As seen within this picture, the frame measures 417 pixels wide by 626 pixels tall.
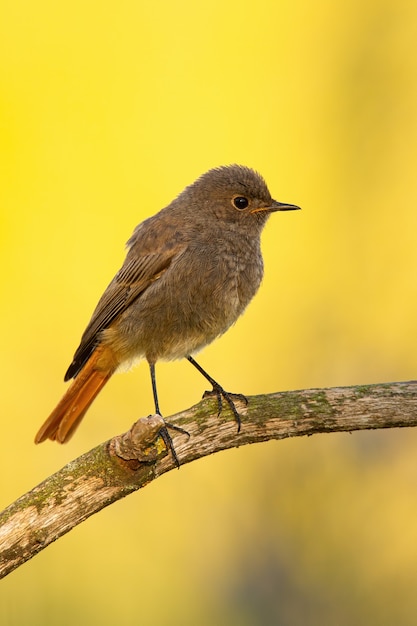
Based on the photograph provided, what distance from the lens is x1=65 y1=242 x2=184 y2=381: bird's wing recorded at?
5.04m

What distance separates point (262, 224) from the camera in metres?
5.36

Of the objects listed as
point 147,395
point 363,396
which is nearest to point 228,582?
point 147,395

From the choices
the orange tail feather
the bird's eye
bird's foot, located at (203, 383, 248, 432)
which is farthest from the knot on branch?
the bird's eye

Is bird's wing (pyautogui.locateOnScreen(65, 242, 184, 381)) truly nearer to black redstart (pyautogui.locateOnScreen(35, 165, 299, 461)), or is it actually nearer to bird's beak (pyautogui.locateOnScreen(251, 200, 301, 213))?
black redstart (pyautogui.locateOnScreen(35, 165, 299, 461))

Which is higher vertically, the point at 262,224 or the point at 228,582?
the point at 262,224

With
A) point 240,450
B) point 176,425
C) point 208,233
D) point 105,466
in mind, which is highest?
point 208,233

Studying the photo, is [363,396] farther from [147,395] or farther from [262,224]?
[147,395]

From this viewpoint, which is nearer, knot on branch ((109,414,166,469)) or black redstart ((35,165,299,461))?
knot on branch ((109,414,166,469))

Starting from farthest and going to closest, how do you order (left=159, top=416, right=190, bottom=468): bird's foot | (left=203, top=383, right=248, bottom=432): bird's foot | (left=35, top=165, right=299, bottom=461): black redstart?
(left=35, top=165, right=299, bottom=461): black redstart
(left=203, top=383, right=248, bottom=432): bird's foot
(left=159, top=416, right=190, bottom=468): bird's foot

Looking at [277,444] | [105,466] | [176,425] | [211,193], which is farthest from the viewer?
[277,444]

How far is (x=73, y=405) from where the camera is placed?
5.05 m

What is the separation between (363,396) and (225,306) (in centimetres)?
109

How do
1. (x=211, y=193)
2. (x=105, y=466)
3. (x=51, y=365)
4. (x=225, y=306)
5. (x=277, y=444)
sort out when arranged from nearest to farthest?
(x=105, y=466) < (x=225, y=306) < (x=211, y=193) < (x=277, y=444) < (x=51, y=365)

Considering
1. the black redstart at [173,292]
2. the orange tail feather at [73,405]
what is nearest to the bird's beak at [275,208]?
the black redstart at [173,292]
